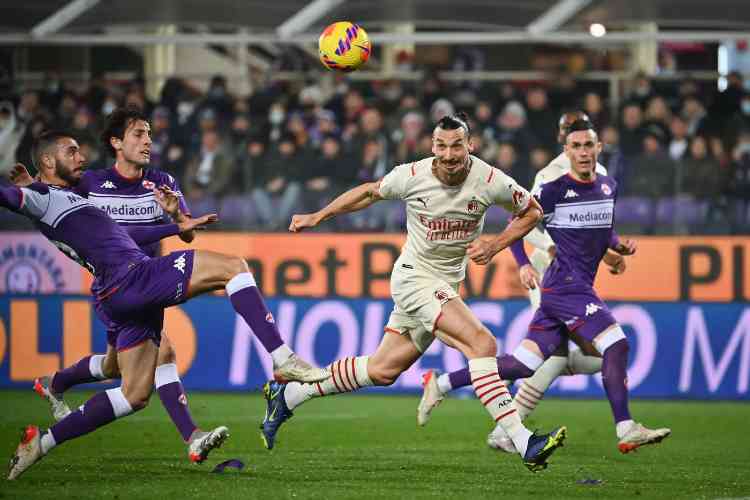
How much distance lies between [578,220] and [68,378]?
13.1 feet

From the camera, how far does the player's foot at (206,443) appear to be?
317 inches

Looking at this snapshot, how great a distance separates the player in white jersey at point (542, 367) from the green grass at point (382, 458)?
1.14 feet

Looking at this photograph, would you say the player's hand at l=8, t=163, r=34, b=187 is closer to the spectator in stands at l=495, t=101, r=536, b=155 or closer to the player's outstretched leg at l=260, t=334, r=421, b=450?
the player's outstretched leg at l=260, t=334, r=421, b=450

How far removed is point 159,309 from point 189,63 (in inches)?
600

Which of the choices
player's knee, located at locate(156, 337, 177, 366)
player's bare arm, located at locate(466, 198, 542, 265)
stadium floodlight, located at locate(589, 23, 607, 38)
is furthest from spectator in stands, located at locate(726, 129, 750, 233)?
player's knee, located at locate(156, 337, 177, 366)

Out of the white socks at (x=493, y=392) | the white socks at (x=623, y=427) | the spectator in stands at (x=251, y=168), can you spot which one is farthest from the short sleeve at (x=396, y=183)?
the spectator in stands at (x=251, y=168)

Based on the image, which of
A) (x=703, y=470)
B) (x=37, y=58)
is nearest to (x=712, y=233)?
(x=703, y=470)

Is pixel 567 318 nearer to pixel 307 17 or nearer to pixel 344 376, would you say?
pixel 344 376

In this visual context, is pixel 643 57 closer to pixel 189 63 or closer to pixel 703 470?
pixel 189 63

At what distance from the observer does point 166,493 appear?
7652 millimetres

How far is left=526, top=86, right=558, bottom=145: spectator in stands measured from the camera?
16.1m

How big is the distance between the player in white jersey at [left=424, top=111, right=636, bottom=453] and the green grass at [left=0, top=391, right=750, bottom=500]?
0.35 meters

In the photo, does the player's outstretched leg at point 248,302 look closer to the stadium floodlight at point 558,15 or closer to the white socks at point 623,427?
the white socks at point 623,427

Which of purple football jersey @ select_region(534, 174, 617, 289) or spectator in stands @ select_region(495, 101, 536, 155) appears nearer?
purple football jersey @ select_region(534, 174, 617, 289)
